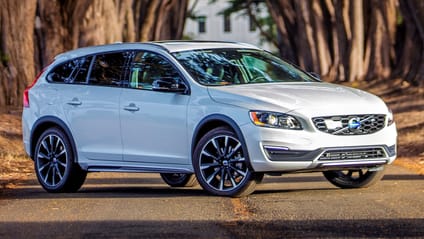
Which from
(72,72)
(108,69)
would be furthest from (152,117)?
(72,72)

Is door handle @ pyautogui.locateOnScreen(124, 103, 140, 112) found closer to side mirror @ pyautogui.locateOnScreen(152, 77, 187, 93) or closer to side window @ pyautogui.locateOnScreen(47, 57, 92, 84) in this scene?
side mirror @ pyautogui.locateOnScreen(152, 77, 187, 93)

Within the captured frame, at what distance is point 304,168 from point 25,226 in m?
2.83

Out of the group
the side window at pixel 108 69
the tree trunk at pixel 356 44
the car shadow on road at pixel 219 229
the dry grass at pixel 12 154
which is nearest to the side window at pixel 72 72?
the side window at pixel 108 69

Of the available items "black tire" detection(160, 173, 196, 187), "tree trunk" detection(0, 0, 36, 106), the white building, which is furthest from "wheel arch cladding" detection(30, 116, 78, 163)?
the white building

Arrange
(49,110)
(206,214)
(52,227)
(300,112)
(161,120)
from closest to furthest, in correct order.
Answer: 1. (52,227)
2. (206,214)
3. (300,112)
4. (161,120)
5. (49,110)

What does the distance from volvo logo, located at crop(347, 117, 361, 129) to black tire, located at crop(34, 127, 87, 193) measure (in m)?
3.25

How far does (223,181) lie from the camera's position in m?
11.7

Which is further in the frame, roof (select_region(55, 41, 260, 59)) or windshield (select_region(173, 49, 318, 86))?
roof (select_region(55, 41, 260, 59))

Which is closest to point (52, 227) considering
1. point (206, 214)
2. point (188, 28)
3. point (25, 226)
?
point (25, 226)

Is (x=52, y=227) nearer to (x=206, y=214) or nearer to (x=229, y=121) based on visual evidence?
(x=206, y=214)

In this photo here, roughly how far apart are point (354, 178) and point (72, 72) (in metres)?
3.29

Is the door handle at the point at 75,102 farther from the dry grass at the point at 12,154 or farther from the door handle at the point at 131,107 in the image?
the dry grass at the point at 12,154

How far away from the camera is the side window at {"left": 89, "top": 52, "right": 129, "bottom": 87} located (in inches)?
511

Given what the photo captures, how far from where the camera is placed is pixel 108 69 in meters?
13.2
